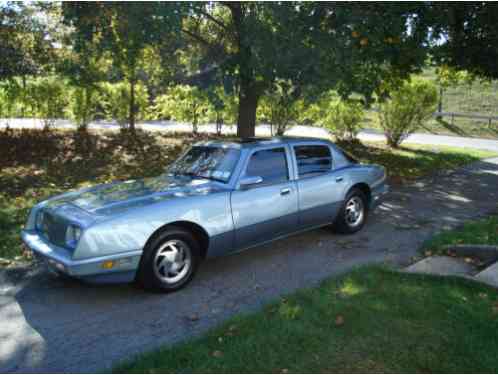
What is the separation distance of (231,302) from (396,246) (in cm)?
282

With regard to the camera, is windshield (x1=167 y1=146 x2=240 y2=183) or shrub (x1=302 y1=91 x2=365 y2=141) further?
shrub (x1=302 y1=91 x2=365 y2=141)

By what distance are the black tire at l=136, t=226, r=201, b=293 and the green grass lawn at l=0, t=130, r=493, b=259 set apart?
7.81 ft

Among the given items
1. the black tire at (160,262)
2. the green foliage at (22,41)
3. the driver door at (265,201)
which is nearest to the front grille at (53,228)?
the black tire at (160,262)

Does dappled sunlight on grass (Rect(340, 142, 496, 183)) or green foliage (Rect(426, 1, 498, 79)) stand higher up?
green foliage (Rect(426, 1, 498, 79))

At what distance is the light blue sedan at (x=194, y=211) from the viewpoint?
14.1ft

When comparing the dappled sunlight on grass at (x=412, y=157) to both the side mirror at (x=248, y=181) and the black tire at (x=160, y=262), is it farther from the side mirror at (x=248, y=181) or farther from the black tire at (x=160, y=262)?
the black tire at (x=160, y=262)

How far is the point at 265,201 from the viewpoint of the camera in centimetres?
538

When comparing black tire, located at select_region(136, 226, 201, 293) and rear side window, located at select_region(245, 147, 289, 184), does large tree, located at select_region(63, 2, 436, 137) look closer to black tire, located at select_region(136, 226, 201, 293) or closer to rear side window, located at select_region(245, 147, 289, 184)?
rear side window, located at select_region(245, 147, 289, 184)

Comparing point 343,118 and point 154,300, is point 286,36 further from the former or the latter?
point 343,118

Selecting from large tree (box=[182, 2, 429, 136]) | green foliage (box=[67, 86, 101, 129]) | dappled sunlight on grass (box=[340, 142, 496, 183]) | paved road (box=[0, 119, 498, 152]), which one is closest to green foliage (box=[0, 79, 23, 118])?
paved road (box=[0, 119, 498, 152])

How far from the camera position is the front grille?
4.43 metres

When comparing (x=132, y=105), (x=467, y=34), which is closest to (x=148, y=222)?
(x=467, y=34)

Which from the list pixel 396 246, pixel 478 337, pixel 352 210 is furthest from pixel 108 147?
pixel 478 337

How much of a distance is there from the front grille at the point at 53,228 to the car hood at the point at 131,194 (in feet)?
0.40
